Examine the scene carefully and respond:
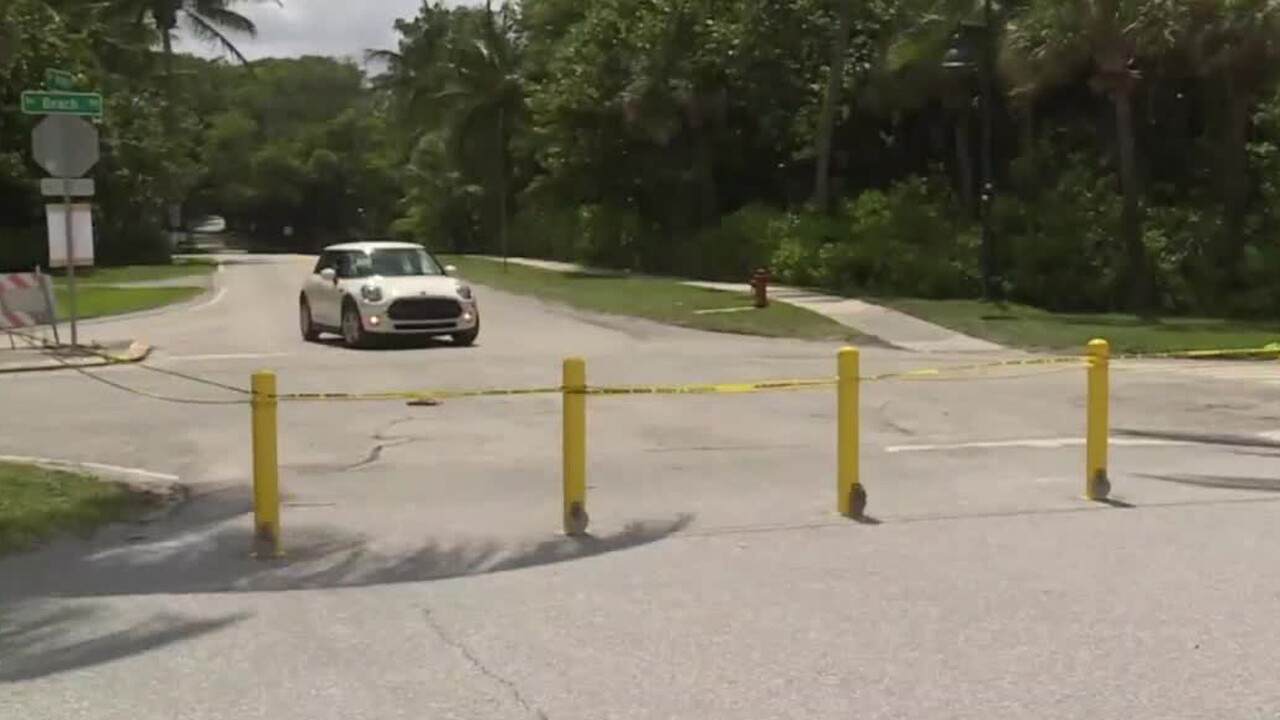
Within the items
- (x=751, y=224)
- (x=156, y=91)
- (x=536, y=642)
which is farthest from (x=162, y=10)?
(x=536, y=642)

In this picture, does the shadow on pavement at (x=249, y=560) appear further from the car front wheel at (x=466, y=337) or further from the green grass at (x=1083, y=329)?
the green grass at (x=1083, y=329)

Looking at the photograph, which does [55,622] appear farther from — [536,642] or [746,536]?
[746,536]

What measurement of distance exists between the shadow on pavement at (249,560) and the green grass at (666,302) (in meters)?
16.8

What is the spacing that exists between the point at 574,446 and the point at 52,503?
10.9 ft

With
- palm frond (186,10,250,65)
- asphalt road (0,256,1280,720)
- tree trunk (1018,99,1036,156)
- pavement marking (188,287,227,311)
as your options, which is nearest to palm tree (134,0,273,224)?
palm frond (186,10,250,65)

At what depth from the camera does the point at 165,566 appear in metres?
9.06

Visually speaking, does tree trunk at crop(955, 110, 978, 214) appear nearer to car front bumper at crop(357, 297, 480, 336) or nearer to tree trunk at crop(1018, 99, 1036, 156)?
tree trunk at crop(1018, 99, 1036, 156)

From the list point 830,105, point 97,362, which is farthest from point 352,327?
point 830,105

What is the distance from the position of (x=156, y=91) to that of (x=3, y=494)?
183 ft

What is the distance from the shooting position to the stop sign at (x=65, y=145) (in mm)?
22203

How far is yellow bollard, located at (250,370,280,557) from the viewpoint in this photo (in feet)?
29.8

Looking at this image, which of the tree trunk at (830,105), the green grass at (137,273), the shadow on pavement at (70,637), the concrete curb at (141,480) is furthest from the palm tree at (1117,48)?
the green grass at (137,273)

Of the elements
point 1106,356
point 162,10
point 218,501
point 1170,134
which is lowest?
point 218,501

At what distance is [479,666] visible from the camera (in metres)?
6.74
